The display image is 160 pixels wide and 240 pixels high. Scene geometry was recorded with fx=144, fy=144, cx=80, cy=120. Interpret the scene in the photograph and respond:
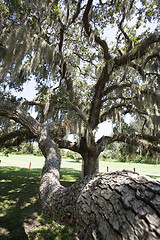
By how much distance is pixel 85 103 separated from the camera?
953cm

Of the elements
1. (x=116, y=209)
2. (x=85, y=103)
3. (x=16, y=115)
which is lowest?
(x=116, y=209)

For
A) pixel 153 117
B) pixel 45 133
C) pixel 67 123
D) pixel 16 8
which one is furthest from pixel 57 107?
pixel 153 117

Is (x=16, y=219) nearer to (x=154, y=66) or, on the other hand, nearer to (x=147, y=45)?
(x=147, y=45)

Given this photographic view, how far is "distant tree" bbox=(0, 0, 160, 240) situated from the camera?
81cm

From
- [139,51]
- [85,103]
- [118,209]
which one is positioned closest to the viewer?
[118,209]

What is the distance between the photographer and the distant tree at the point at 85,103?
32.0 inches

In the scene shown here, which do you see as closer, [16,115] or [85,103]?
[16,115]

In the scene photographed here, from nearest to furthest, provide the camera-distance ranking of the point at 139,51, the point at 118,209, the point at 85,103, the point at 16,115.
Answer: the point at 118,209, the point at 16,115, the point at 139,51, the point at 85,103

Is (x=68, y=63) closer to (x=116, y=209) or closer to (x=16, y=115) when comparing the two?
(x=16, y=115)

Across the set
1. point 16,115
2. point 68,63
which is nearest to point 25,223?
point 16,115

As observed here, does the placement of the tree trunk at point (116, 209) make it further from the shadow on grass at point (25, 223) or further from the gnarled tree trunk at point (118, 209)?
the shadow on grass at point (25, 223)

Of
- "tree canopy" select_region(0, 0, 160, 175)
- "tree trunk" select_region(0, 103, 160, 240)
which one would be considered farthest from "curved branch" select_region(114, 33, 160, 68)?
"tree trunk" select_region(0, 103, 160, 240)

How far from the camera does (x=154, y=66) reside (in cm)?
661

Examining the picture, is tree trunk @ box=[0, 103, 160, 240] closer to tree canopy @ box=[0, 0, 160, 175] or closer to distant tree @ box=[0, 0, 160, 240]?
distant tree @ box=[0, 0, 160, 240]
